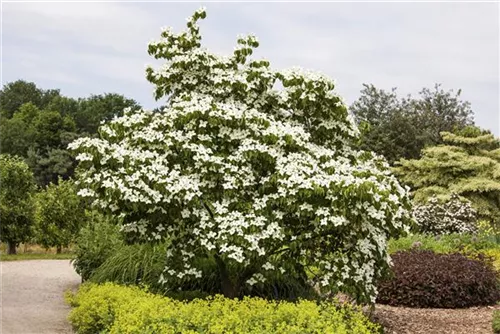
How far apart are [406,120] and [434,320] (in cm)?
2436

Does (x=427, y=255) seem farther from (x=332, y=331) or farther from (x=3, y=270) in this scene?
(x=3, y=270)

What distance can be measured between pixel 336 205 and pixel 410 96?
32364 millimetres

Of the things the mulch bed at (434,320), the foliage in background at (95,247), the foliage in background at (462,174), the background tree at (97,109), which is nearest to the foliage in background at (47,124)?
the background tree at (97,109)

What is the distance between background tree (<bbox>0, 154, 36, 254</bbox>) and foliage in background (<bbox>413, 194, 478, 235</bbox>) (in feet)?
43.9

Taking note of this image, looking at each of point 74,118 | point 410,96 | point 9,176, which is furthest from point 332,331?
point 74,118

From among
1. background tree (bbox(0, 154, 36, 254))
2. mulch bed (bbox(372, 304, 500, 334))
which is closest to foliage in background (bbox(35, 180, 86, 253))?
background tree (bbox(0, 154, 36, 254))

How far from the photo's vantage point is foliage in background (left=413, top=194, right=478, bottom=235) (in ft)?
67.7

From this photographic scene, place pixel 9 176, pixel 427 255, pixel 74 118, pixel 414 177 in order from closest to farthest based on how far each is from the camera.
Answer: pixel 427 255 < pixel 9 176 < pixel 414 177 < pixel 74 118

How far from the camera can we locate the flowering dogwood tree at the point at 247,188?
7301 millimetres

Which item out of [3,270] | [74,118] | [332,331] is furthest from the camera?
[74,118]

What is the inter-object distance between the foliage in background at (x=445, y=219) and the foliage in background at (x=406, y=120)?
994 cm

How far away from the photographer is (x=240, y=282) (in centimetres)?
867

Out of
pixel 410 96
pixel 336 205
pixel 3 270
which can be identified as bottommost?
pixel 3 270

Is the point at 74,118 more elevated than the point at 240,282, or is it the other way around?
the point at 74,118
